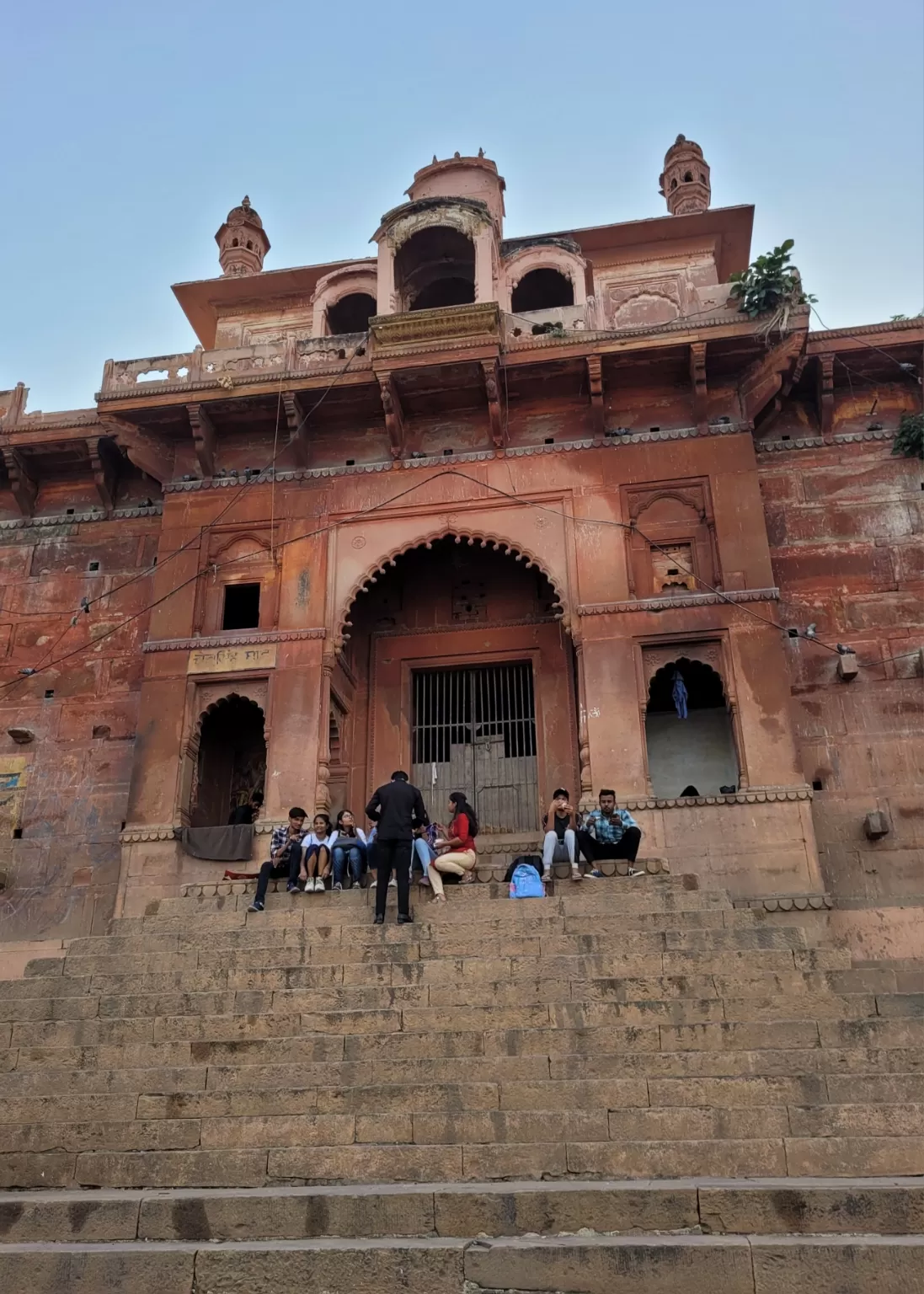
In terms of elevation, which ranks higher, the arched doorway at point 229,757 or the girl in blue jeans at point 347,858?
the arched doorway at point 229,757

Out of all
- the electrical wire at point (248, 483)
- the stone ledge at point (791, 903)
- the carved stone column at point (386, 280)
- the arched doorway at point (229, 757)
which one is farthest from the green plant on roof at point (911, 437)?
the arched doorway at point (229, 757)

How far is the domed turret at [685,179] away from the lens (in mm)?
15047

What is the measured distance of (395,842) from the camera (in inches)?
302

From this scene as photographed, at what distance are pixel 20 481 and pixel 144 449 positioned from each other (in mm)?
2098

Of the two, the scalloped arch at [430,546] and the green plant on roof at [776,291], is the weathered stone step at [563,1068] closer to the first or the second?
the scalloped arch at [430,546]

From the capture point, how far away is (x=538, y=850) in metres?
11.1

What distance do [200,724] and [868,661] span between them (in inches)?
290

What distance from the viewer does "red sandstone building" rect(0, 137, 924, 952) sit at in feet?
35.7

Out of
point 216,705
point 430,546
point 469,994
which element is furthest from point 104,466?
point 469,994

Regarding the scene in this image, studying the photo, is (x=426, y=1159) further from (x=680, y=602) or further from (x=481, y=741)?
(x=481, y=741)

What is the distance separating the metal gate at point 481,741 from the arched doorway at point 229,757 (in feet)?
6.22

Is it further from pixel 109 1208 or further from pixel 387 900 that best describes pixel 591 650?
pixel 109 1208

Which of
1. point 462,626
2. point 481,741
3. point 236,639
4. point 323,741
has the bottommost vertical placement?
point 323,741

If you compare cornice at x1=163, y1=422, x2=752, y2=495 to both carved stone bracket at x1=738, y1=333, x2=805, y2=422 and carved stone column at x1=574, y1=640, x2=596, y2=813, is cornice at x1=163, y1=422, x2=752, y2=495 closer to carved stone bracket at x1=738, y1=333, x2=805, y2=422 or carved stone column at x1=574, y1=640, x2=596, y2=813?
carved stone bracket at x1=738, y1=333, x2=805, y2=422
